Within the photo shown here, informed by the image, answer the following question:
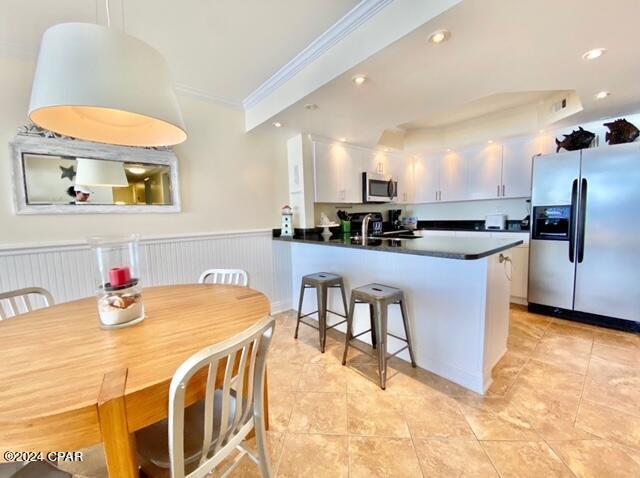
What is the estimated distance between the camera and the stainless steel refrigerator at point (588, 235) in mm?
2605

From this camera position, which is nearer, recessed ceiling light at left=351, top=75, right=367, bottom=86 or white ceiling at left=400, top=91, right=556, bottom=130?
recessed ceiling light at left=351, top=75, right=367, bottom=86

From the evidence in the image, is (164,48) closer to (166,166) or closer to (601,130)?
(166,166)

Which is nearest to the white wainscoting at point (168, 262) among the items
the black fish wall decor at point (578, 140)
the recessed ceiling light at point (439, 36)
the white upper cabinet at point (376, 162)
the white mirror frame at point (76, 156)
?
the white mirror frame at point (76, 156)

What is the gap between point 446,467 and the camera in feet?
4.33

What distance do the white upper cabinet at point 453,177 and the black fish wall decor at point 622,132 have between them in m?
1.65

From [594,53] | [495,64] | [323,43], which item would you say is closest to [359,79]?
[323,43]

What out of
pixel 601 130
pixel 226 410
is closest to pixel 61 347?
pixel 226 410

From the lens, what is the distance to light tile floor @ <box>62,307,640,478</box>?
133cm

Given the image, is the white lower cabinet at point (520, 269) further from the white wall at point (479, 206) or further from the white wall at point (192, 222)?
the white wall at point (192, 222)

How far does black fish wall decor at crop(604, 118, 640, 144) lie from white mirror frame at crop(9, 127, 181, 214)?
448 cm

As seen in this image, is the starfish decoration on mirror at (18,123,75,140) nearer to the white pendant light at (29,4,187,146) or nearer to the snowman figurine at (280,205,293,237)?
the white pendant light at (29,4,187,146)

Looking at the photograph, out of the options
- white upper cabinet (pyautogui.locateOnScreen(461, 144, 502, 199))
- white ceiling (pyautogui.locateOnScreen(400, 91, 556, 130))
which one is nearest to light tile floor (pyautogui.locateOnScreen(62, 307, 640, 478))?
white upper cabinet (pyautogui.locateOnScreen(461, 144, 502, 199))

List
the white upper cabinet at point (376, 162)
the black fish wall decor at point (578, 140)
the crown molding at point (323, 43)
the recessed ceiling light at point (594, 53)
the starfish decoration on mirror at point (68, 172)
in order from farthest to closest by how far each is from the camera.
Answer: the white upper cabinet at point (376, 162) → the black fish wall decor at point (578, 140) → the starfish decoration on mirror at point (68, 172) → the recessed ceiling light at point (594, 53) → the crown molding at point (323, 43)

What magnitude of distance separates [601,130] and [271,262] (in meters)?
4.19
